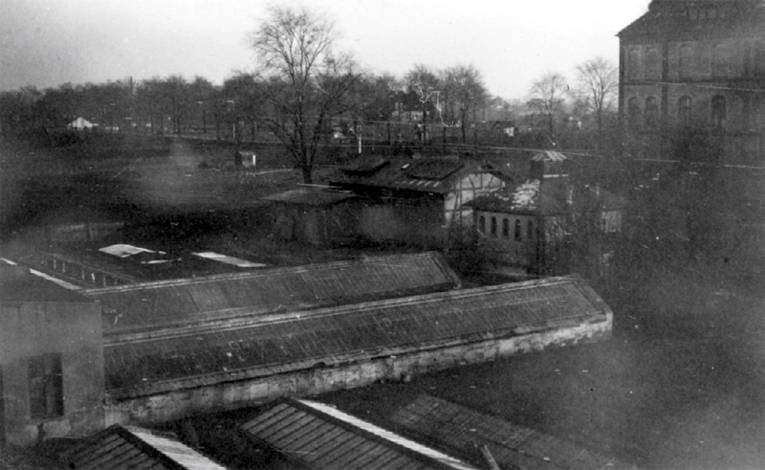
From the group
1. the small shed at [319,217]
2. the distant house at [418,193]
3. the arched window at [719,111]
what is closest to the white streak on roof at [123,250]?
the small shed at [319,217]

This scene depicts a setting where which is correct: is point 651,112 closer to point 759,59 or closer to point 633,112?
point 633,112

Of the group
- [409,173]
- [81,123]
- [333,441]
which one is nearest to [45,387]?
[333,441]

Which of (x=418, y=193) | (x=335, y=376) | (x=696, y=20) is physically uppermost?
(x=696, y=20)

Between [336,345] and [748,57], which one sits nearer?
[336,345]

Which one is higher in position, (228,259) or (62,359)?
(62,359)

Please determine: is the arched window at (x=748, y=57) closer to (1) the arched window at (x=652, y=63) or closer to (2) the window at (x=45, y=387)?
(1) the arched window at (x=652, y=63)

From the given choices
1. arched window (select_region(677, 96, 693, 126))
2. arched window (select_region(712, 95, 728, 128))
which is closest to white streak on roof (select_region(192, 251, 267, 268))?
arched window (select_region(677, 96, 693, 126))
